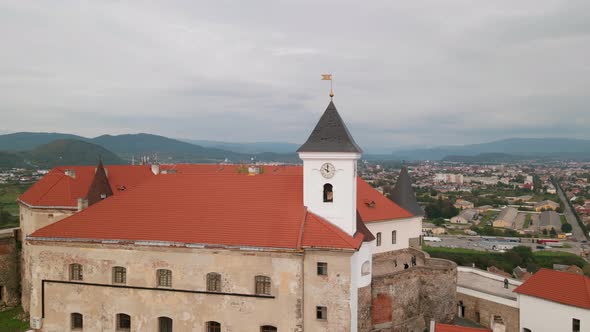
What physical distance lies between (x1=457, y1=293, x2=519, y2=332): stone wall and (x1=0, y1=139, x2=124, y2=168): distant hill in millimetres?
120578

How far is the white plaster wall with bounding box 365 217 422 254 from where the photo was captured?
99.8 feet

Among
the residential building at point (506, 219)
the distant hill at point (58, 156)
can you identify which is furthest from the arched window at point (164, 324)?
the distant hill at point (58, 156)

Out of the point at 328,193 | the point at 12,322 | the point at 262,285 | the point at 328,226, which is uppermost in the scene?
the point at 328,193

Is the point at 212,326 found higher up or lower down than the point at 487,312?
higher up

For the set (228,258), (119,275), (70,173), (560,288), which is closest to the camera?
(228,258)

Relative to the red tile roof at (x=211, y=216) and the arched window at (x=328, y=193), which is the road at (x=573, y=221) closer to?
the arched window at (x=328, y=193)

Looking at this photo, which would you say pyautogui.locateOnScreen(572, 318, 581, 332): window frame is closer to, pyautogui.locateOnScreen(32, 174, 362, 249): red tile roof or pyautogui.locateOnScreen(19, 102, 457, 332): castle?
pyautogui.locateOnScreen(19, 102, 457, 332): castle

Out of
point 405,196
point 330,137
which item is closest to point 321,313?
point 330,137

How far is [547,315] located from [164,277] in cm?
2182

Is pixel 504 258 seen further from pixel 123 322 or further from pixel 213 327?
pixel 123 322

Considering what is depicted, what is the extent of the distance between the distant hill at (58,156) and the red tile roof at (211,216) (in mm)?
116356

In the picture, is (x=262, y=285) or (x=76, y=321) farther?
(x=76, y=321)

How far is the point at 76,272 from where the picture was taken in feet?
78.5

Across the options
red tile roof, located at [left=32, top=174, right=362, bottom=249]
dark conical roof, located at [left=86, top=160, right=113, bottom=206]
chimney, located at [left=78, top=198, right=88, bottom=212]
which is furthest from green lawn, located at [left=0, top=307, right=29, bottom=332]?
red tile roof, located at [left=32, top=174, right=362, bottom=249]
